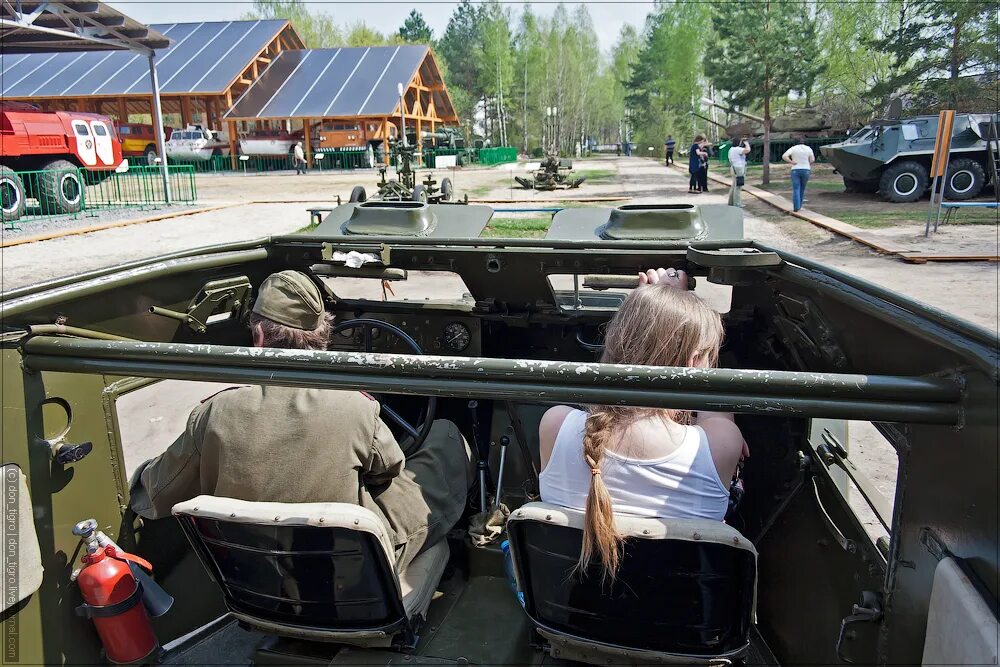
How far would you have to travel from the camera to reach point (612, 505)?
1671 millimetres

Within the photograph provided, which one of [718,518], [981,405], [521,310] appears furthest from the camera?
[521,310]

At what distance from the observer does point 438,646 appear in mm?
2365

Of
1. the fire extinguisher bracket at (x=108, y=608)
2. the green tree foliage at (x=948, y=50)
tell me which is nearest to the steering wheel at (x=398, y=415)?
the fire extinguisher bracket at (x=108, y=608)

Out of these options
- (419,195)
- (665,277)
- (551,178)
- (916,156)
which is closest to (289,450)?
(665,277)

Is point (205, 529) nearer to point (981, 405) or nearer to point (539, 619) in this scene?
point (539, 619)

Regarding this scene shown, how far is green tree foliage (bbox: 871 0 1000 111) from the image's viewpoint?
2311 centimetres

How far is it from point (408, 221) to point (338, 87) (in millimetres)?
38889

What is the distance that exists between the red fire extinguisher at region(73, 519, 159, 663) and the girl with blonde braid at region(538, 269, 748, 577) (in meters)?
1.23

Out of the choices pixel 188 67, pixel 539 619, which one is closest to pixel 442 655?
pixel 539 619

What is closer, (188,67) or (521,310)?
(521,310)

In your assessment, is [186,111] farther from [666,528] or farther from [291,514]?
[666,528]

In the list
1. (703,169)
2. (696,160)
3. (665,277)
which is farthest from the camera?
(703,169)

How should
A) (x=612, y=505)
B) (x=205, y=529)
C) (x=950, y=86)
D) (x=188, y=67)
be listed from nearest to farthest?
(x=612, y=505), (x=205, y=529), (x=950, y=86), (x=188, y=67)

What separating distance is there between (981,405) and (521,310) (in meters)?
2.42
